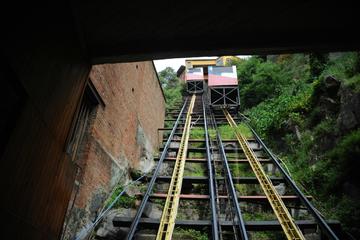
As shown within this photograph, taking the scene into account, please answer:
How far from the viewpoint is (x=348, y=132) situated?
5582 millimetres

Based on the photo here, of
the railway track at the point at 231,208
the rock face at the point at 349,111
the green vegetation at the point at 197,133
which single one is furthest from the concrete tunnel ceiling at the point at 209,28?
the green vegetation at the point at 197,133

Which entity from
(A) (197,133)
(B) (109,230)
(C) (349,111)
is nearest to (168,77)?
(A) (197,133)

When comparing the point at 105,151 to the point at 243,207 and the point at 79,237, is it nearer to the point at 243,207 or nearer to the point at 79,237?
the point at 79,237

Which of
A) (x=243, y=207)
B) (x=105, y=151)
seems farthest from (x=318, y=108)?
(x=105, y=151)

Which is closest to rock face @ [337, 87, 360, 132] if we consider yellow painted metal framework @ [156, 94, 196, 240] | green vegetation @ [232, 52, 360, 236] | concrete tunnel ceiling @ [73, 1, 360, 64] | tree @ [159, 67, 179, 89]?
green vegetation @ [232, 52, 360, 236]

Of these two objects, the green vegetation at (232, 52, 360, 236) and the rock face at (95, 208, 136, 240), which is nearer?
the rock face at (95, 208, 136, 240)

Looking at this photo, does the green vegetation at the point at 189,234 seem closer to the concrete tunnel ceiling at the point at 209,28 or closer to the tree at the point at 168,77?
the concrete tunnel ceiling at the point at 209,28

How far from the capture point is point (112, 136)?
17.8ft

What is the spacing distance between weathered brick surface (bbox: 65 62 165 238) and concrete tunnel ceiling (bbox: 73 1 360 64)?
2167 millimetres

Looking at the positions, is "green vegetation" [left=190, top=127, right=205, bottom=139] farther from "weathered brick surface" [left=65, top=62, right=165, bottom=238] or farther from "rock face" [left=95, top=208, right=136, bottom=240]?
"rock face" [left=95, top=208, right=136, bottom=240]

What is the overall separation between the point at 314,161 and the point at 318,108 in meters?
1.63

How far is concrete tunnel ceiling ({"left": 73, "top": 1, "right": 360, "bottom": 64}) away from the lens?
85.0 inches

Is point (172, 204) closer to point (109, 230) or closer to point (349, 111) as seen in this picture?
point (109, 230)

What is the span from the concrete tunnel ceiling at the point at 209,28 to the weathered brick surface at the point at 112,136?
2.17 metres
